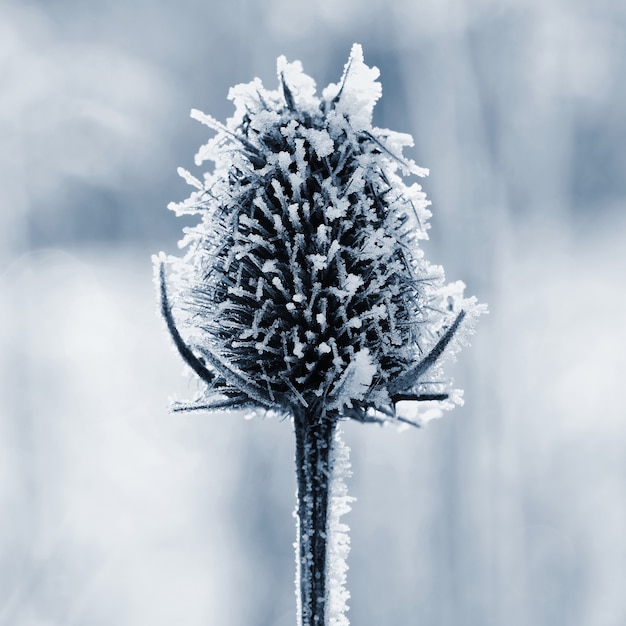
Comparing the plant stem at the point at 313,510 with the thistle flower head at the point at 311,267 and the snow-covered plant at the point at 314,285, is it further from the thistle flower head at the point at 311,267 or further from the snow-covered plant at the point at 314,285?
the thistle flower head at the point at 311,267

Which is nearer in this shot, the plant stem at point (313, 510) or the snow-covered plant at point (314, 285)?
the snow-covered plant at point (314, 285)

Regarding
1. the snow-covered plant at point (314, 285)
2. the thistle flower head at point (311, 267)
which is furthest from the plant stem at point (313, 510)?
the thistle flower head at point (311, 267)

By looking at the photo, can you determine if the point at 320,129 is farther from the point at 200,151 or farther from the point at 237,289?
the point at 237,289

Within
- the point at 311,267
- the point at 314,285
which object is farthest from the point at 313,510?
the point at 311,267

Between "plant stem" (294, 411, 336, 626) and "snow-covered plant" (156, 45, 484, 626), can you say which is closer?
"snow-covered plant" (156, 45, 484, 626)

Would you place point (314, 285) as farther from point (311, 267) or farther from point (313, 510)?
point (313, 510)

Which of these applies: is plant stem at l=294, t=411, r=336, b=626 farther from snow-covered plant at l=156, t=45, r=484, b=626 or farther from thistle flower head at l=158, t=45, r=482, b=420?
thistle flower head at l=158, t=45, r=482, b=420

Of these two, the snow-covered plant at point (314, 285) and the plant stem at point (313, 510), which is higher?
the snow-covered plant at point (314, 285)

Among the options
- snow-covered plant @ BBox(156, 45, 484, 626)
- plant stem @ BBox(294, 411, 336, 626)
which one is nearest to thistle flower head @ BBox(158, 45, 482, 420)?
snow-covered plant @ BBox(156, 45, 484, 626)
